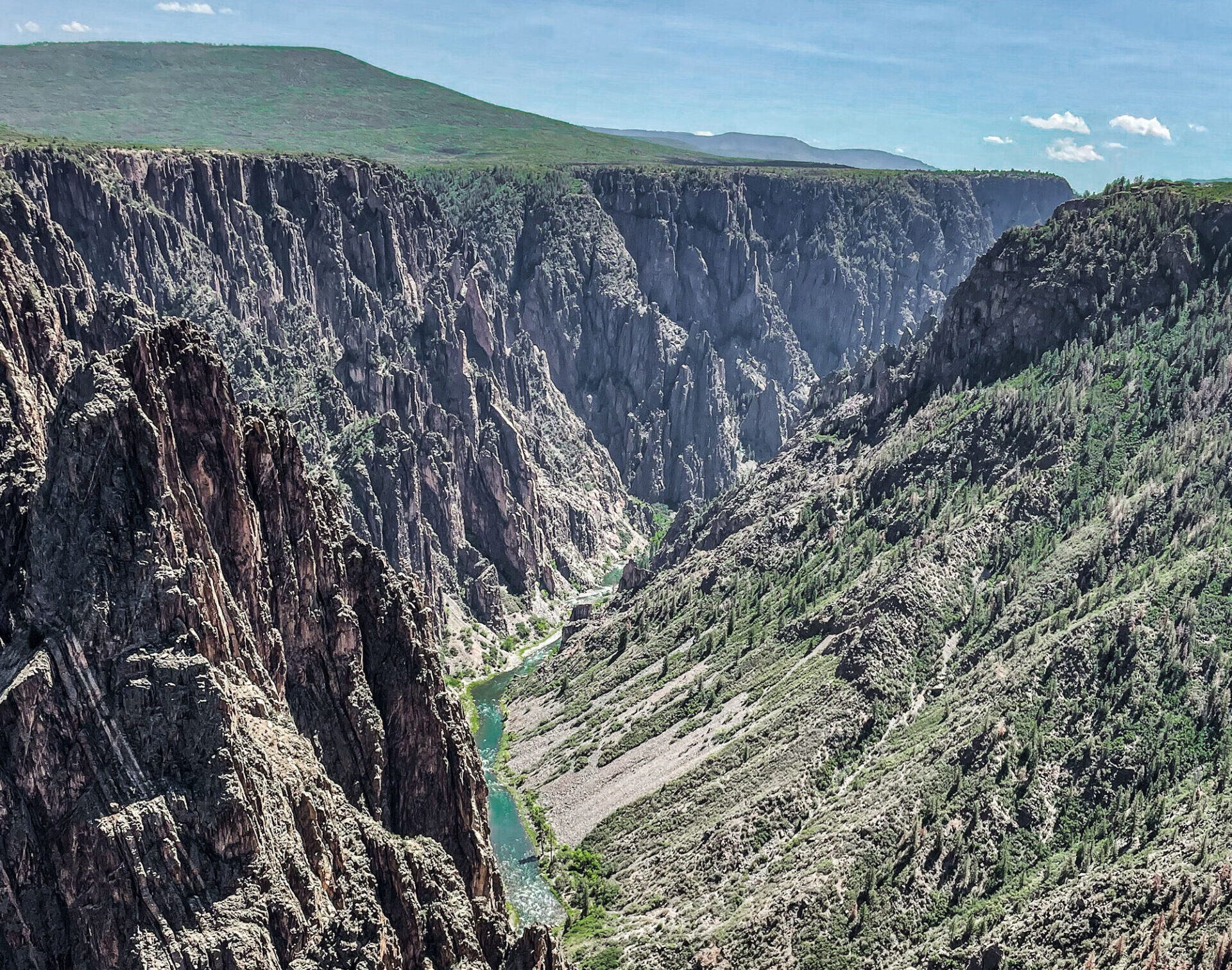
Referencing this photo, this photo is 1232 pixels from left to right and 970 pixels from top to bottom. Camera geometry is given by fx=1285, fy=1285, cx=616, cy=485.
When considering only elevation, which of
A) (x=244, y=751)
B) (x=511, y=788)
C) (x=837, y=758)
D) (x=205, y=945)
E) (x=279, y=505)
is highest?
(x=279, y=505)

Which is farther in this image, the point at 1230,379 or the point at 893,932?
the point at 1230,379

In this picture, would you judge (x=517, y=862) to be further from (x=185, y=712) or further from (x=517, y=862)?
(x=185, y=712)

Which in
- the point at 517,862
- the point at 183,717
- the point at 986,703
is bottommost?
the point at 517,862

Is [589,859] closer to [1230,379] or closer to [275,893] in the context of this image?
[275,893]

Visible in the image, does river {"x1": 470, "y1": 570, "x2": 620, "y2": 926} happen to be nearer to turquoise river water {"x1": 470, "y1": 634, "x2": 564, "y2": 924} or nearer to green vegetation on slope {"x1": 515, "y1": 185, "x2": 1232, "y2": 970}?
turquoise river water {"x1": 470, "y1": 634, "x2": 564, "y2": 924}

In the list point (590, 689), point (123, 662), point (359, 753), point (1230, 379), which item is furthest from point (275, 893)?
point (1230, 379)

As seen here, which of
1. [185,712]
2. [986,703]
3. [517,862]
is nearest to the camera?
[185,712]

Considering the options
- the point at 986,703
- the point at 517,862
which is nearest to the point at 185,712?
the point at 517,862

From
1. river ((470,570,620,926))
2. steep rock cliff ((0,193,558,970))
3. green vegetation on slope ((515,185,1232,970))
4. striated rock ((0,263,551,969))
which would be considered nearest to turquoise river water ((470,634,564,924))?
river ((470,570,620,926))

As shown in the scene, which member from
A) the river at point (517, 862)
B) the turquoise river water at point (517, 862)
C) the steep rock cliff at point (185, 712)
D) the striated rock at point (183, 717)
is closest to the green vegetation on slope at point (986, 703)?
the river at point (517, 862)
